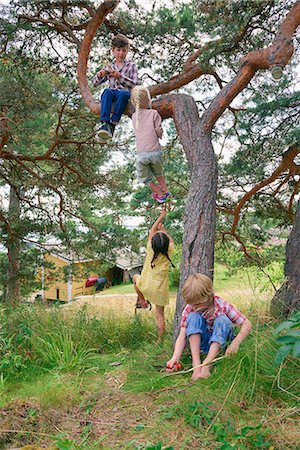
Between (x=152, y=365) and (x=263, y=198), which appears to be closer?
(x=152, y=365)

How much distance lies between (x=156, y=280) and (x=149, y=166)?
3.70 ft

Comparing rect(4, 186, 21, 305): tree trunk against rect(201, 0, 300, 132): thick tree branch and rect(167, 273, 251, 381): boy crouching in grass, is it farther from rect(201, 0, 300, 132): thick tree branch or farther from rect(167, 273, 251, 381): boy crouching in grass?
rect(167, 273, 251, 381): boy crouching in grass

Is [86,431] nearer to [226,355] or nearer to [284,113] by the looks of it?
[226,355]

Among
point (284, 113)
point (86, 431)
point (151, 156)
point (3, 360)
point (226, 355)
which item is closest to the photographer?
point (86, 431)

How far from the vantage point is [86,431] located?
2.67 meters

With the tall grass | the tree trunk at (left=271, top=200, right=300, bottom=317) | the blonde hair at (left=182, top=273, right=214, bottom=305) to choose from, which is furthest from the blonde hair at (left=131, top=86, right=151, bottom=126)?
the tall grass

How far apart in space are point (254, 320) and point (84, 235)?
544 centimetres

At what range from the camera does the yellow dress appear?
450 centimetres

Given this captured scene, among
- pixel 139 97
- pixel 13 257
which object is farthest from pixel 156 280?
pixel 13 257

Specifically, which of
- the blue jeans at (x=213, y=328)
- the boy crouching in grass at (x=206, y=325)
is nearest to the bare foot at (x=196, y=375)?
the boy crouching in grass at (x=206, y=325)

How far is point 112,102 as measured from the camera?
4367 millimetres

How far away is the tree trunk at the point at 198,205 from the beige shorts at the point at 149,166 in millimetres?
296

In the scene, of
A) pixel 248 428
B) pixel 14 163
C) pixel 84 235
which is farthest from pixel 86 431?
pixel 14 163

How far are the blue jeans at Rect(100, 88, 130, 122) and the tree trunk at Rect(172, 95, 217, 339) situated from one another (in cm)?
57
